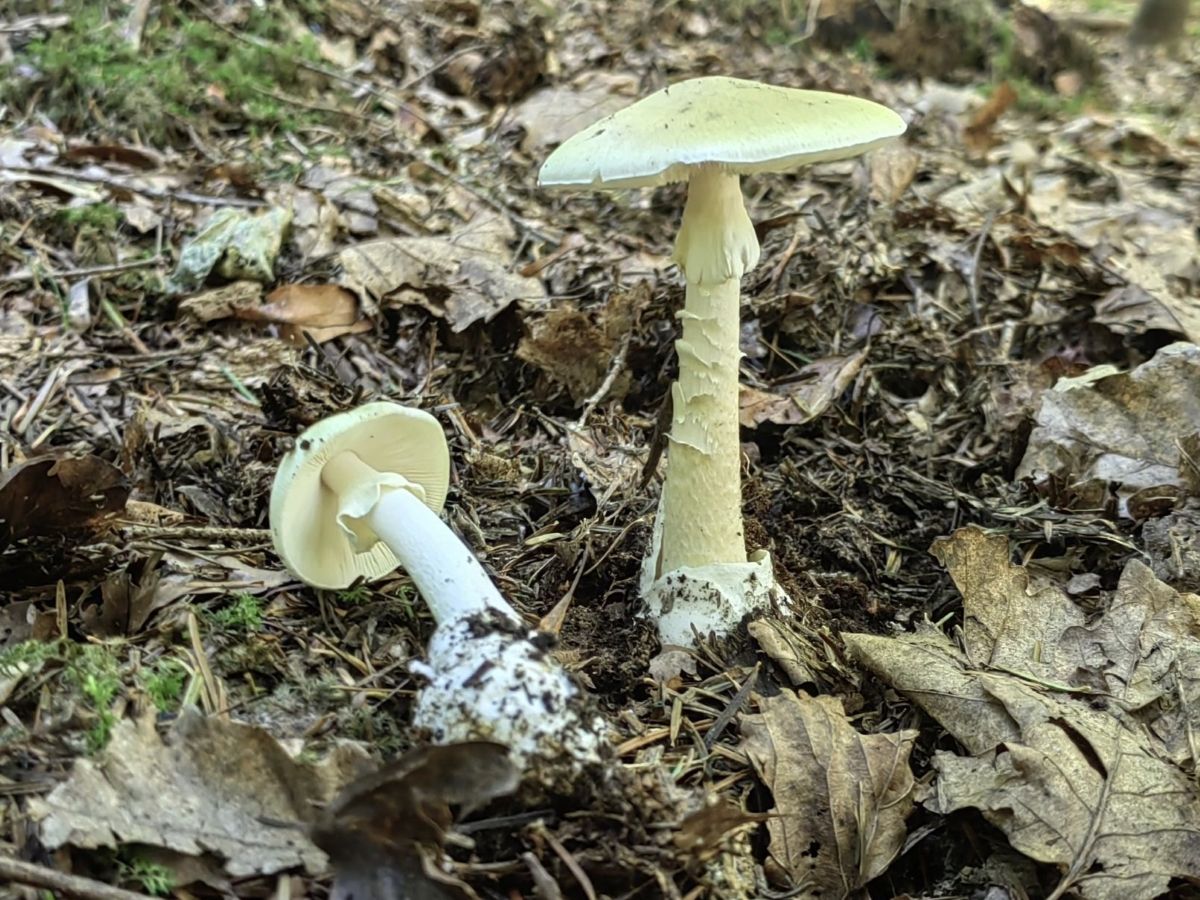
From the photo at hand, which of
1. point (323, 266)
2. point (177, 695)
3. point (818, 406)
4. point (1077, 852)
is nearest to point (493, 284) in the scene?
point (323, 266)

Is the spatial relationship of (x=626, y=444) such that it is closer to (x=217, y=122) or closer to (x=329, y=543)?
(x=329, y=543)

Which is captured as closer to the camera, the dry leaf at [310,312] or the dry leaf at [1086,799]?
the dry leaf at [1086,799]

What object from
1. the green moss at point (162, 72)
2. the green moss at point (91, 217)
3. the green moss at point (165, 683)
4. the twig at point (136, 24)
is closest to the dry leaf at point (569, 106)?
the green moss at point (162, 72)

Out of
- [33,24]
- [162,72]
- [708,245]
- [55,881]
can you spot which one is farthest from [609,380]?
[33,24]

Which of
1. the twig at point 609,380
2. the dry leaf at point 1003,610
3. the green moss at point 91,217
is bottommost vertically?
the dry leaf at point 1003,610

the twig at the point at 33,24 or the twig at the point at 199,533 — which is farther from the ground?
the twig at the point at 33,24

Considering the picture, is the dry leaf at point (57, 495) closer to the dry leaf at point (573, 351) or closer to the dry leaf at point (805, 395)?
the dry leaf at point (573, 351)

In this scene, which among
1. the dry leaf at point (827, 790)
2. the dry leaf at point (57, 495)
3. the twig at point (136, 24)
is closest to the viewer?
the dry leaf at point (827, 790)
